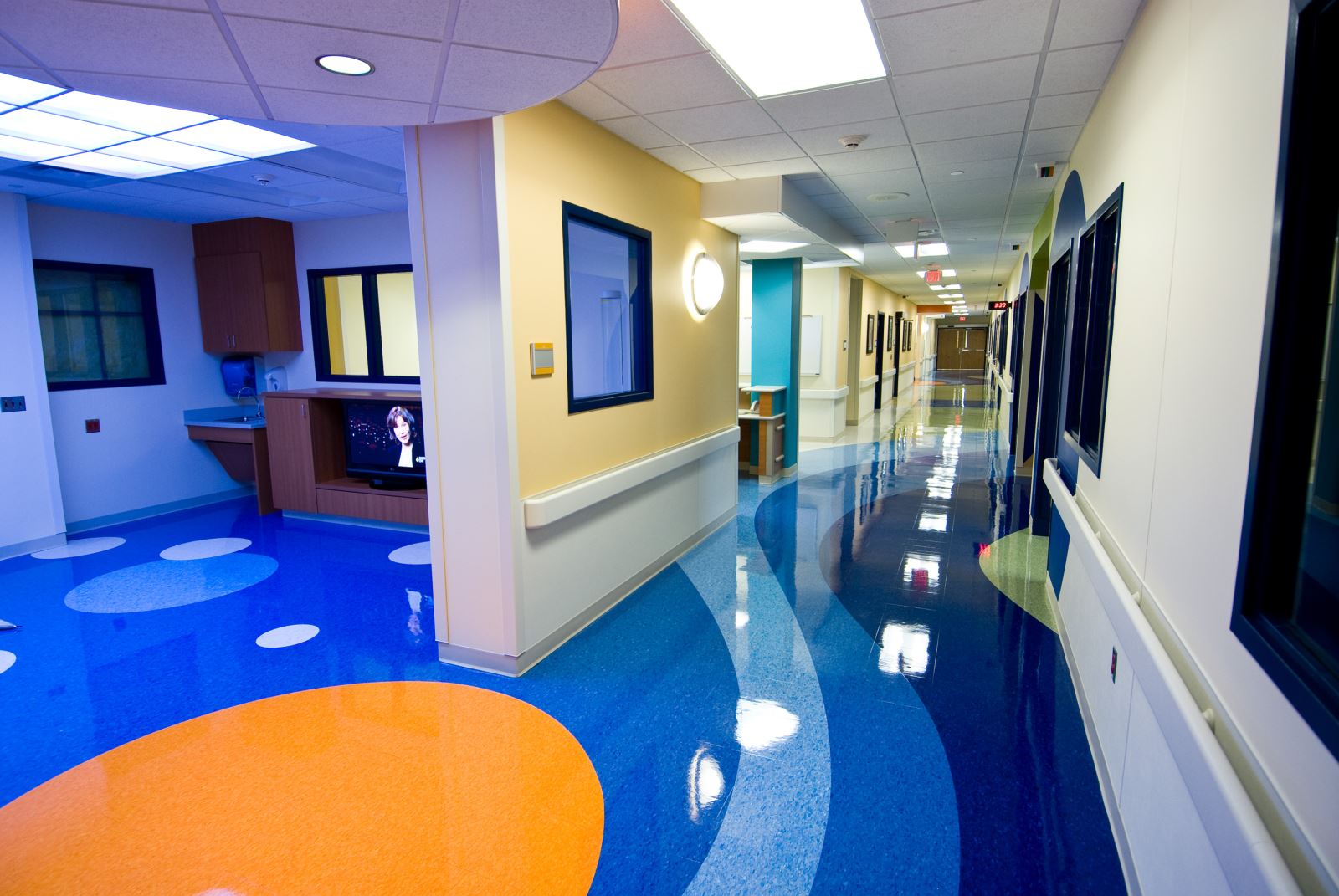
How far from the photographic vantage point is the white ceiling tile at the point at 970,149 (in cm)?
438

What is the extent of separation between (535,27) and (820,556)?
164 inches

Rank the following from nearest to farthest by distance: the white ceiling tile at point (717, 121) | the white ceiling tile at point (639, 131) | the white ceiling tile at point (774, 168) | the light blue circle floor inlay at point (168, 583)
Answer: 1. the white ceiling tile at point (717, 121)
2. the white ceiling tile at point (639, 131)
3. the light blue circle floor inlay at point (168, 583)
4. the white ceiling tile at point (774, 168)

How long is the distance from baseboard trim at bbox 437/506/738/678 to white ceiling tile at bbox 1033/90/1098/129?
3710 mm

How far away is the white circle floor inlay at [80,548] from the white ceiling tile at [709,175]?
5.75 m

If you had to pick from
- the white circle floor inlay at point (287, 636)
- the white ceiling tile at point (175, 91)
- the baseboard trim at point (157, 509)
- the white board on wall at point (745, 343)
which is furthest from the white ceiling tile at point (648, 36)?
the white board on wall at point (745, 343)

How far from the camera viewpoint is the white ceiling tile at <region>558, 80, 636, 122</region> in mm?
3436

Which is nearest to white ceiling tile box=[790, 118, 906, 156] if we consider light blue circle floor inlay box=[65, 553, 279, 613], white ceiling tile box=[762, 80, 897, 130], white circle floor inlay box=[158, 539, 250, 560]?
white ceiling tile box=[762, 80, 897, 130]

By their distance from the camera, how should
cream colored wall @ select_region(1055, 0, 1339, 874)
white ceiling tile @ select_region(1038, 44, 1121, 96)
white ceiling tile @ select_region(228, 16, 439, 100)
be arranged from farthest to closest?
white ceiling tile @ select_region(1038, 44, 1121, 96) < white ceiling tile @ select_region(228, 16, 439, 100) < cream colored wall @ select_region(1055, 0, 1339, 874)

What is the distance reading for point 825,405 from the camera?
11.1 m

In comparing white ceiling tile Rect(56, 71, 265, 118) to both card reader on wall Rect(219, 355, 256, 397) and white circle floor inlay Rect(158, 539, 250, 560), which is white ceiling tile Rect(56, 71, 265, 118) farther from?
card reader on wall Rect(219, 355, 256, 397)

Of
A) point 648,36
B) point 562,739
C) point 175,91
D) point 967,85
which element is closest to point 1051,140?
point 967,85

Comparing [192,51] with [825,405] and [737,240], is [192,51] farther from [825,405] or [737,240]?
[825,405]

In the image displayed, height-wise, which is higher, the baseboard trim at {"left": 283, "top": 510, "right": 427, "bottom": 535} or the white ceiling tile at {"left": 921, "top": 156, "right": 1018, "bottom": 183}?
the white ceiling tile at {"left": 921, "top": 156, "right": 1018, "bottom": 183}

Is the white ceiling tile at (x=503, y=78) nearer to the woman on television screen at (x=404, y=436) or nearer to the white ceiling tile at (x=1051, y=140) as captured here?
the white ceiling tile at (x=1051, y=140)
